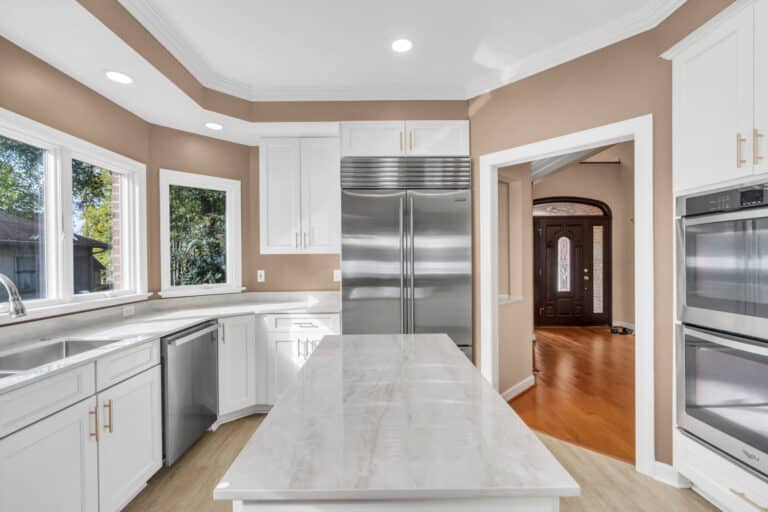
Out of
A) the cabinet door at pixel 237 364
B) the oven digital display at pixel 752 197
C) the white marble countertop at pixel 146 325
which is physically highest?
the oven digital display at pixel 752 197

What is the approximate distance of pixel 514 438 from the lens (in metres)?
0.86

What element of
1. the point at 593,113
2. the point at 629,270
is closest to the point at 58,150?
the point at 593,113

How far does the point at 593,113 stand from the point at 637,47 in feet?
1.33

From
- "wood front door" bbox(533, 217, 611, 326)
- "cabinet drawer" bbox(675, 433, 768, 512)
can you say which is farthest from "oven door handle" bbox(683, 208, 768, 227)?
"wood front door" bbox(533, 217, 611, 326)

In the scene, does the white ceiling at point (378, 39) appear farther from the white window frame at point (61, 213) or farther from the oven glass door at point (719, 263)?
the oven glass door at point (719, 263)

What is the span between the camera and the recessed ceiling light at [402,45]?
2426 millimetres

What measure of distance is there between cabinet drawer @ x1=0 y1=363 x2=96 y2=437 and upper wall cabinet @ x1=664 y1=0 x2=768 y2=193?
307 cm

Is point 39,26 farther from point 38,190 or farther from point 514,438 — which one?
point 514,438

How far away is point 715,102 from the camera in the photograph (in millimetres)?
1779

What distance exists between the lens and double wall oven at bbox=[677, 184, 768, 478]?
158cm

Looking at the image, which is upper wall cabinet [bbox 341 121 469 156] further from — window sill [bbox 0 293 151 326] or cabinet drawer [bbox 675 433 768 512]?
cabinet drawer [bbox 675 433 768 512]

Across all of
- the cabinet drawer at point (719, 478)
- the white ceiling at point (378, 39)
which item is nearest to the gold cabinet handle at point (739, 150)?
the white ceiling at point (378, 39)

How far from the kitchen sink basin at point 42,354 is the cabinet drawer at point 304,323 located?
119cm

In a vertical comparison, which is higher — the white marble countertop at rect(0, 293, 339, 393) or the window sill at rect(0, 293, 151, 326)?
the window sill at rect(0, 293, 151, 326)
